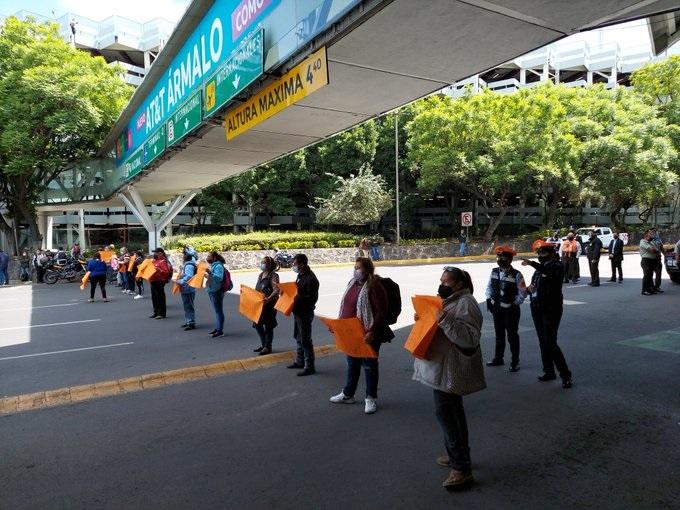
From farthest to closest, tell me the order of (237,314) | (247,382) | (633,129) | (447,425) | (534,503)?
(633,129)
(237,314)
(247,382)
(447,425)
(534,503)

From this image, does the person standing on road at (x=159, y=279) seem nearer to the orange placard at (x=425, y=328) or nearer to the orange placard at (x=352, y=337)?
the orange placard at (x=352, y=337)

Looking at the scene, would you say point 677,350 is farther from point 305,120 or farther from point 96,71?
point 96,71

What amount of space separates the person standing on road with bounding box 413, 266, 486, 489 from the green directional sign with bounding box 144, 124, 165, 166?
34.7 feet

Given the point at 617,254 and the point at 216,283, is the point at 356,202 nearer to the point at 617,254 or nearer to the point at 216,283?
the point at 617,254

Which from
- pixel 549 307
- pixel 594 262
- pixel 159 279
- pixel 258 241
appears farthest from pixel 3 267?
pixel 594 262

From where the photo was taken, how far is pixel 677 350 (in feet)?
23.2

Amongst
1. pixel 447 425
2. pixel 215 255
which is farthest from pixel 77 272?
pixel 447 425

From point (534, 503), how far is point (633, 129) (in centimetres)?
3546

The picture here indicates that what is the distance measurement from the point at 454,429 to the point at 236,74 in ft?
20.9

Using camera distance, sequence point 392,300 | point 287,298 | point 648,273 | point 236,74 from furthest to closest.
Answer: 1. point 648,273
2. point 236,74
3. point 287,298
4. point 392,300

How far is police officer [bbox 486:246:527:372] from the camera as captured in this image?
20.5 ft

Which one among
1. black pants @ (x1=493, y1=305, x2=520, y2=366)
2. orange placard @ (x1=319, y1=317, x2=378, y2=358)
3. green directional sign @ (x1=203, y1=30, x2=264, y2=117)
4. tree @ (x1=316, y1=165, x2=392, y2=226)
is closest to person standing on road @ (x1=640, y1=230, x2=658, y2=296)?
black pants @ (x1=493, y1=305, x2=520, y2=366)

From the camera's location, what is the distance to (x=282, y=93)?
6934 millimetres

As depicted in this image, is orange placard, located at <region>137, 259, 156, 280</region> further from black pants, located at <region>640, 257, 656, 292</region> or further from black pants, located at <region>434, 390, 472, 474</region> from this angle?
black pants, located at <region>640, 257, 656, 292</region>
